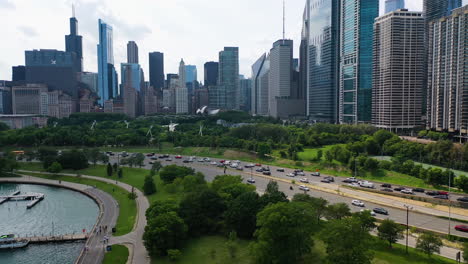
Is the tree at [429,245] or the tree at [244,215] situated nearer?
the tree at [429,245]

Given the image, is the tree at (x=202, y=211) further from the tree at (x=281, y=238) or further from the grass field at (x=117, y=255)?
the tree at (x=281, y=238)

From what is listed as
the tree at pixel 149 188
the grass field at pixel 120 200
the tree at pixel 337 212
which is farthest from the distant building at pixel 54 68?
the tree at pixel 337 212

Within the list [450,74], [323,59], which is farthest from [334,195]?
[323,59]

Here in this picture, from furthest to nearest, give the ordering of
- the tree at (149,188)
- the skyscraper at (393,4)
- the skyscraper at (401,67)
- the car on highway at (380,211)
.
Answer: the skyscraper at (393,4)
the skyscraper at (401,67)
the tree at (149,188)
the car on highway at (380,211)

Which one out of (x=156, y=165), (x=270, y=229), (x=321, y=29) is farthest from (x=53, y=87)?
(x=270, y=229)

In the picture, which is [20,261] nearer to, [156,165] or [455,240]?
[156,165]

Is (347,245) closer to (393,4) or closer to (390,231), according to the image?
(390,231)
